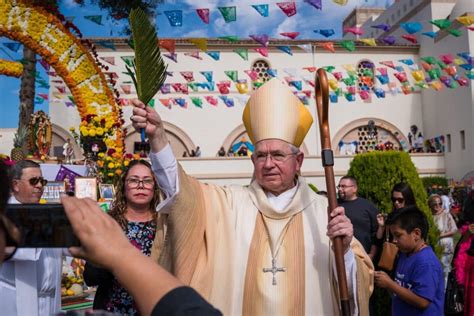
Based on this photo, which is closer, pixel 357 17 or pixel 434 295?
pixel 434 295

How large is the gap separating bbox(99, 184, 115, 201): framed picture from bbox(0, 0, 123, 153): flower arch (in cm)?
176

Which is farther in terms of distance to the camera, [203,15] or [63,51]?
[203,15]

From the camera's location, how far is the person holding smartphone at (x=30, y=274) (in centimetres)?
275

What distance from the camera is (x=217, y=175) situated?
23516 mm

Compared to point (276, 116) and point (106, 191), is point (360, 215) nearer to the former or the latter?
point (106, 191)

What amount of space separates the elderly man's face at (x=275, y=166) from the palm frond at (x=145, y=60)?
88cm

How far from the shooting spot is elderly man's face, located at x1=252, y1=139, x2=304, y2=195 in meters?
3.03

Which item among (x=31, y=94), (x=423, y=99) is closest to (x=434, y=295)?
(x=31, y=94)

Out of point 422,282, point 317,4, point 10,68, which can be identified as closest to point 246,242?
point 422,282

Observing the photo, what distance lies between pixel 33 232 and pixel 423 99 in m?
29.8

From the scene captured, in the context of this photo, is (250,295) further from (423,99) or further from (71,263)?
(423,99)

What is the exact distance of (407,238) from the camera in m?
3.73

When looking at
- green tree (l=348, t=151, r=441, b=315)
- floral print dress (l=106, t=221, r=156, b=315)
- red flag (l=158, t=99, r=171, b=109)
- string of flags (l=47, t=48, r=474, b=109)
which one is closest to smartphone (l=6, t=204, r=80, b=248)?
floral print dress (l=106, t=221, r=156, b=315)

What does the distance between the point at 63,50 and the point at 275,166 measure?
6275mm
